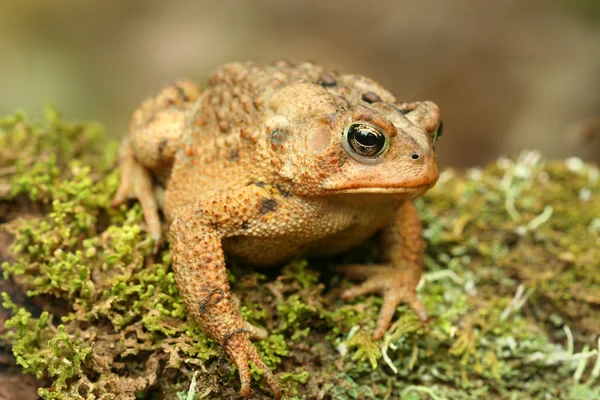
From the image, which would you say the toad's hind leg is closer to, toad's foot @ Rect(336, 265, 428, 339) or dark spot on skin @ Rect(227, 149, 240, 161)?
dark spot on skin @ Rect(227, 149, 240, 161)

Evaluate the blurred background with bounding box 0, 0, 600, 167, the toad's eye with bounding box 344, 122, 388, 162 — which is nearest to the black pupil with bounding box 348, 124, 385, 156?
the toad's eye with bounding box 344, 122, 388, 162

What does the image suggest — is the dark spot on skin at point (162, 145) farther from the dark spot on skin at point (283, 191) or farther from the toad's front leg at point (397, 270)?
the toad's front leg at point (397, 270)

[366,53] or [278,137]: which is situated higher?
[366,53]

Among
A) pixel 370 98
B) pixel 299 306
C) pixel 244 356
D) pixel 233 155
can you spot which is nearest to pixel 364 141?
pixel 370 98

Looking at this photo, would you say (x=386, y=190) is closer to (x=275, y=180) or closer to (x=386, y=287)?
(x=275, y=180)

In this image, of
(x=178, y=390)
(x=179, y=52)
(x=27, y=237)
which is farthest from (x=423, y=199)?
(x=179, y=52)
